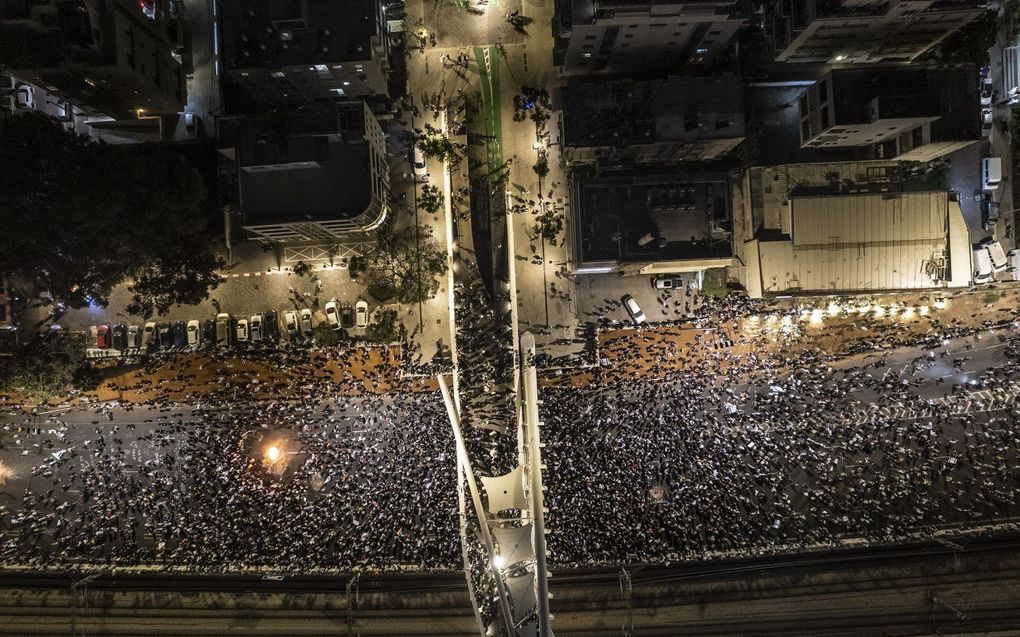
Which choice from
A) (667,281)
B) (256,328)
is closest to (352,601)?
(256,328)

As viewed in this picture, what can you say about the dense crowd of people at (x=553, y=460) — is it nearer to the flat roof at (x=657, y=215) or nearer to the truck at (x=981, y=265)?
the truck at (x=981, y=265)

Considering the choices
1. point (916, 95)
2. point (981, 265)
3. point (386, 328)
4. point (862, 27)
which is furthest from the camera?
point (386, 328)

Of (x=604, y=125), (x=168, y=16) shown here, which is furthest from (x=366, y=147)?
(x=168, y=16)

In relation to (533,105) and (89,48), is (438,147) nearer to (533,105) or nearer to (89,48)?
(533,105)

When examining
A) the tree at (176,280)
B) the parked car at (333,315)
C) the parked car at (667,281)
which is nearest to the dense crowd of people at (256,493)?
the parked car at (333,315)

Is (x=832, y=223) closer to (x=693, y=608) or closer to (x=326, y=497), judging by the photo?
(x=693, y=608)

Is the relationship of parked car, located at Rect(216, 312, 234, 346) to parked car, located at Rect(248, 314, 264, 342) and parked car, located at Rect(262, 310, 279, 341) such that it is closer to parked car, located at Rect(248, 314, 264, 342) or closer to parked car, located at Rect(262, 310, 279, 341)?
parked car, located at Rect(248, 314, 264, 342)
